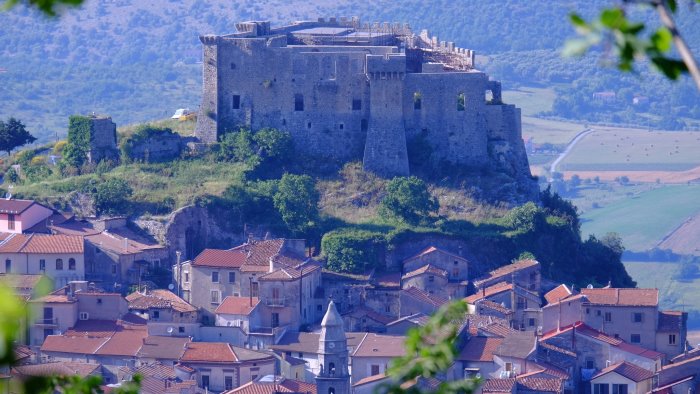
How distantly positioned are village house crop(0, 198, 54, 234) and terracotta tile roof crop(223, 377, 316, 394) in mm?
8550

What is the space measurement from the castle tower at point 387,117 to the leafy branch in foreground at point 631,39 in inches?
1536

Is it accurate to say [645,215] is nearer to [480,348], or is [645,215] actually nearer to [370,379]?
[480,348]

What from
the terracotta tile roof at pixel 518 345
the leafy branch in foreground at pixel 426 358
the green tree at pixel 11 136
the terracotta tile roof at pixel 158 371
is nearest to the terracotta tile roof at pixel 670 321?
the terracotta tile roof at pixel 518 345

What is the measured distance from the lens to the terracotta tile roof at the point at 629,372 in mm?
41031

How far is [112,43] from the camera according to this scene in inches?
5881

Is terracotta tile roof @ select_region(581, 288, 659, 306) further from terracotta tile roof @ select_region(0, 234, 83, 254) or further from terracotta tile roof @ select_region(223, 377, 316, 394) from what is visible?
terracotta tile roof @ select_region(0, 234, 83, 254)

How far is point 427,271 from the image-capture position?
42.8 meters

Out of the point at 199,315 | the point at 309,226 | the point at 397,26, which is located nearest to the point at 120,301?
the point at 199,315

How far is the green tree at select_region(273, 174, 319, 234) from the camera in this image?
146 ft

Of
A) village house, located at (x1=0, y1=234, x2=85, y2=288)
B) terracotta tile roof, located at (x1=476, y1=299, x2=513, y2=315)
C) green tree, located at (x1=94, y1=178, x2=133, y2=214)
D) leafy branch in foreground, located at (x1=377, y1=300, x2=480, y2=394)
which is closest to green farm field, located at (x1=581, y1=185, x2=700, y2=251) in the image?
terracotta tile roof, located at (x1=476, y1=299, x2=513, y2=315)

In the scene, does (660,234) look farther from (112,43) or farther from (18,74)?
(112,43)

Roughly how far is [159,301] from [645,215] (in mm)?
63272

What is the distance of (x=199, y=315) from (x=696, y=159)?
80.5 metres

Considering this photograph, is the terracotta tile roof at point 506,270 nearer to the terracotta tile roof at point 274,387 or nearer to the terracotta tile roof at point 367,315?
the terracotta tile roof at point 367,315
